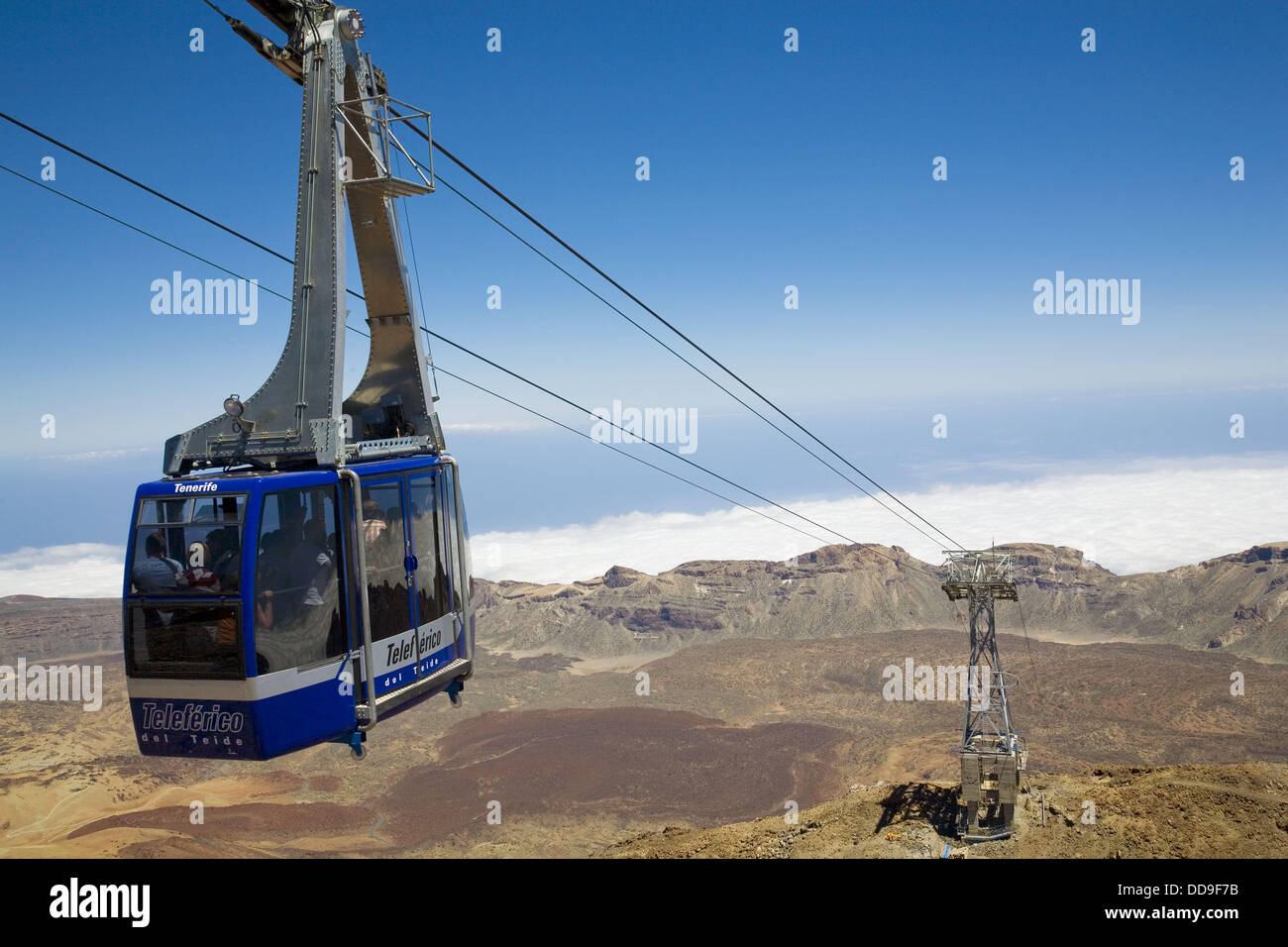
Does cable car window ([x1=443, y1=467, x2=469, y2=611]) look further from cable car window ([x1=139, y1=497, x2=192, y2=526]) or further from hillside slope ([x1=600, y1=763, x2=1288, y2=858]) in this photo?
hillside slope ([x1=600, y1=763, x2=1288, y2=858])

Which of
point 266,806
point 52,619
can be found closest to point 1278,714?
point 266,806

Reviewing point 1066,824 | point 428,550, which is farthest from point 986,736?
point 428,550

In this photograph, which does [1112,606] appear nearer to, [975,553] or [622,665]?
[622,665]

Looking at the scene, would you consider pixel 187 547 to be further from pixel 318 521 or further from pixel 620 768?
pixel 620 768

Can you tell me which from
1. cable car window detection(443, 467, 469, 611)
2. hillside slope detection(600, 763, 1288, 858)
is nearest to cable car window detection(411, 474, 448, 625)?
cable car window detection(443, 467, 469, 611)

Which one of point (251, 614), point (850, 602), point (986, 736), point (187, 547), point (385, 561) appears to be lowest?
point (850, 602)

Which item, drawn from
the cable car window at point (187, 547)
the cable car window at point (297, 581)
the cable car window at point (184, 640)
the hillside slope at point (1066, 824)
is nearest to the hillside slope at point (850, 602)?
the hillside slope at point (1066, 824)
